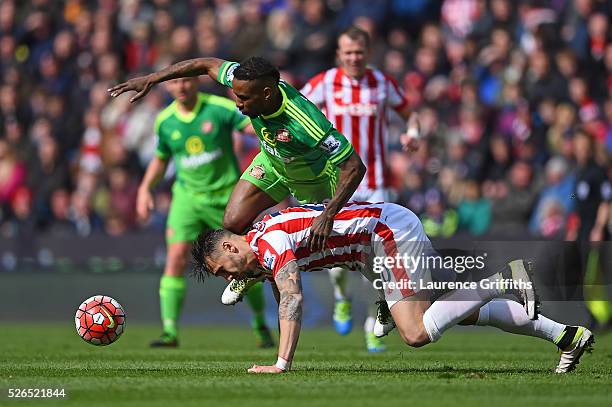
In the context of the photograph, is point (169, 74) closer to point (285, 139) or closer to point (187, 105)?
point (285, 139)

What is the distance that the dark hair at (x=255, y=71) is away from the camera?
833cm

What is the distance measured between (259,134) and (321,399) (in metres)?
2.66

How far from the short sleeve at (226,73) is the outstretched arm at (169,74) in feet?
0.18

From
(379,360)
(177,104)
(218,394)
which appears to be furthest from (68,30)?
(218,394)

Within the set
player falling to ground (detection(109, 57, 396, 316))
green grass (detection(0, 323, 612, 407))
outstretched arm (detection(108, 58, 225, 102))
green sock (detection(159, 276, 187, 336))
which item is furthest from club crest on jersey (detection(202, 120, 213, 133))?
outstretched arm (detection(108, 58, 225, 102))

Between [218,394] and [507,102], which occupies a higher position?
[507,102]

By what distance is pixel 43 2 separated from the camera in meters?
22.9

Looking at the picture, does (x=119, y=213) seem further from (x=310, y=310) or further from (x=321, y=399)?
(x=321, y=399)

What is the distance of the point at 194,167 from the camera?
12680 mm

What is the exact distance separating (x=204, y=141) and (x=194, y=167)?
0.30 metres

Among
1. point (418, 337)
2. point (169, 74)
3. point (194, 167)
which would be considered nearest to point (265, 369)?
point (418, 337)

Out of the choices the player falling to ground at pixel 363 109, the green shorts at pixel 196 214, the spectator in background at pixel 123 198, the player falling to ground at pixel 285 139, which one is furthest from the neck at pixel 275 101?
the spectator in background at pixel 123 198

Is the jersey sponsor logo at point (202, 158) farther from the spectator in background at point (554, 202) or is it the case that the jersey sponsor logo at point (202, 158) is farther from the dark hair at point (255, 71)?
the spectator in background at point (554, 202)

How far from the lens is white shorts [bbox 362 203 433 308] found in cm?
857
